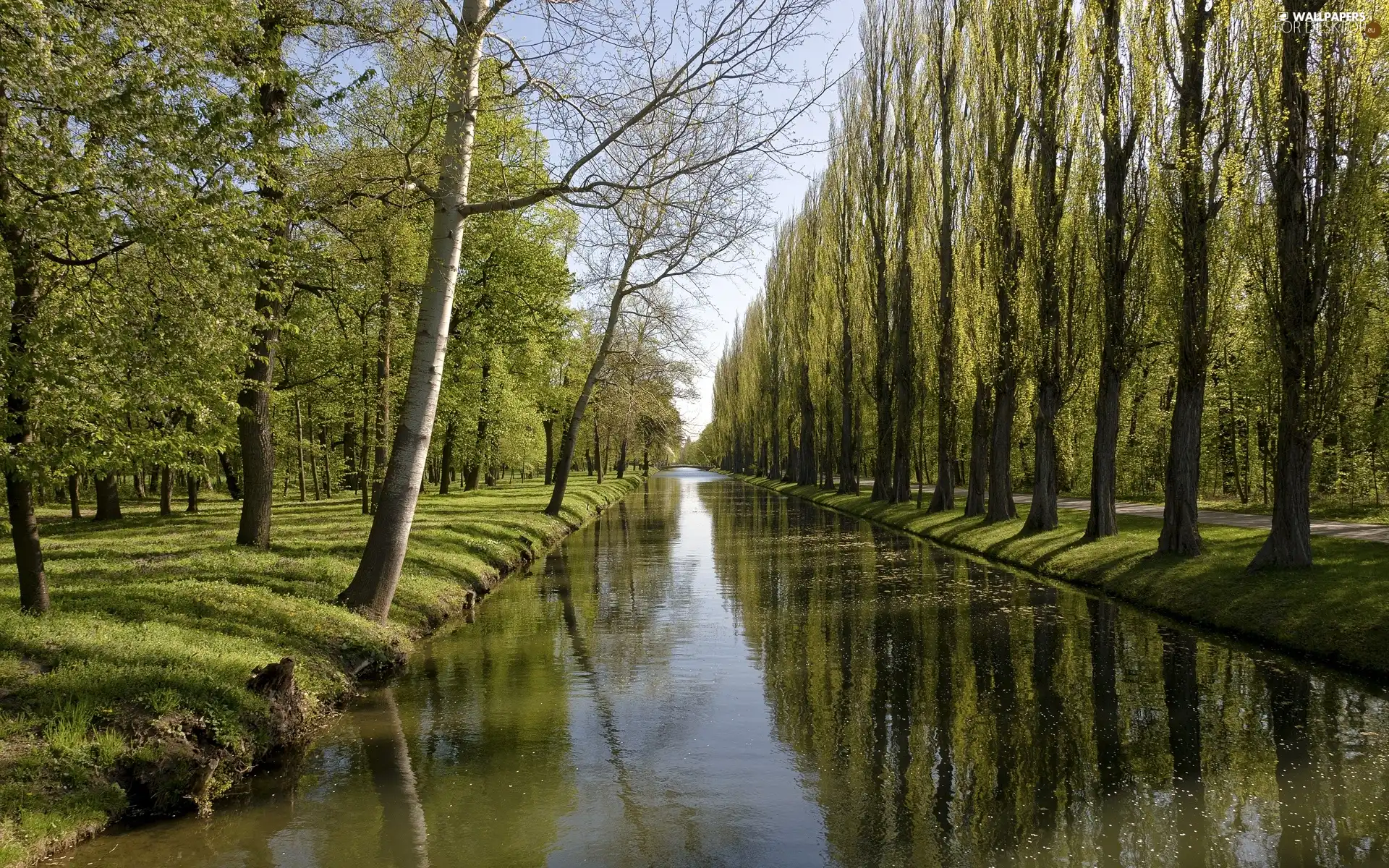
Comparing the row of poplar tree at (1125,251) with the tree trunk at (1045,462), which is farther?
the tree trunk at (1045,462)

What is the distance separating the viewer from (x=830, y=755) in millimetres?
6922

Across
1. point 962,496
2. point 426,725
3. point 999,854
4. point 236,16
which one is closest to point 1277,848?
point 999,854

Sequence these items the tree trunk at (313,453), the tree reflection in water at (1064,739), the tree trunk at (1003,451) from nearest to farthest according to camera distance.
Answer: the tree reflection in water at (1064,739) < the tree trunk at (1003,451) < the tree trunk at (313,453)

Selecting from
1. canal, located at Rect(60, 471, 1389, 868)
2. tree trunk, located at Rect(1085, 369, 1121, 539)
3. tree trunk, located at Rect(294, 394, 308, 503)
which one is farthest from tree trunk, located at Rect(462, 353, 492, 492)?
canal, located at Rect(60, 471, 1389, 868)

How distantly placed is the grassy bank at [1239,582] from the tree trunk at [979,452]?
3904 millimetres

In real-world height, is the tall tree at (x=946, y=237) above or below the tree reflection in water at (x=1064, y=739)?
above

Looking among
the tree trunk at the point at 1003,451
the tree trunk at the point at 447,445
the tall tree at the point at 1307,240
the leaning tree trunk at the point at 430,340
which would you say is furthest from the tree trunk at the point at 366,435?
the tall tree at the point at 1307,240

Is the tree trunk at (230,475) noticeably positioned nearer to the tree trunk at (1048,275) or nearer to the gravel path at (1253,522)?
the tree trunk at (1048,275)

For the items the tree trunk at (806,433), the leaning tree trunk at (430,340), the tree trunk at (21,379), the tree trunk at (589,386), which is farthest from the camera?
the tree trunk at (806,433)

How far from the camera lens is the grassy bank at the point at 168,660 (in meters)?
5.68

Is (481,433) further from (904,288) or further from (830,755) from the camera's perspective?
(830,755)

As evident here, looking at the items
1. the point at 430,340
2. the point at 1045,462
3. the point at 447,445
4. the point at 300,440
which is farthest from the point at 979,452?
the point at 300,440

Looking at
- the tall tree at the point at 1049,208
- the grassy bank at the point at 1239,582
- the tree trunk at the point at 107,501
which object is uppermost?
the tall tree at the point at 1049,208

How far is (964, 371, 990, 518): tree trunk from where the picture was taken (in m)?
24.5
